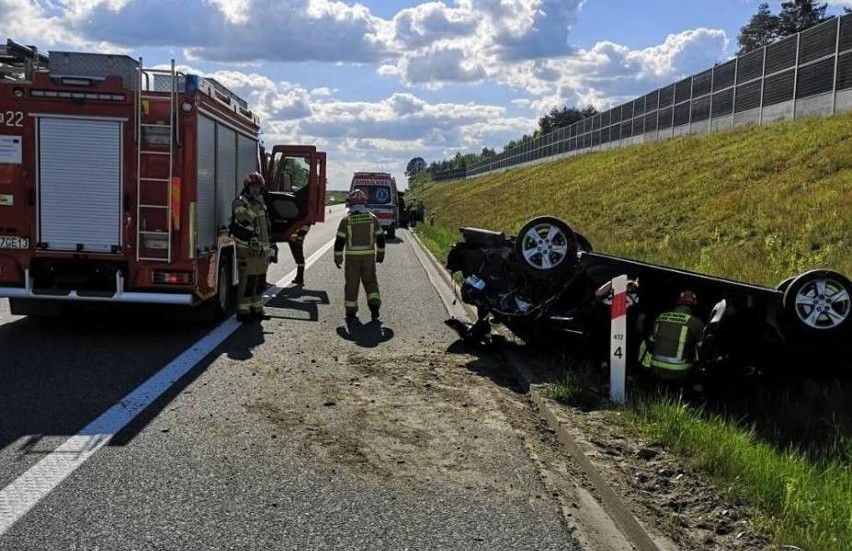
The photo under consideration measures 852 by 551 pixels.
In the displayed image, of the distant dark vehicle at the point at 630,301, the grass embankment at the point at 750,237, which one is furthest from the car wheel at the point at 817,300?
the grass embankment at the point at 750,237

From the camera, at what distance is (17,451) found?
4.95m

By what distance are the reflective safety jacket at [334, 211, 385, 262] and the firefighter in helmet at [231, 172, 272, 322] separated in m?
1.11

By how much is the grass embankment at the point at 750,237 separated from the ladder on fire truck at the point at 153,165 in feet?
17.6

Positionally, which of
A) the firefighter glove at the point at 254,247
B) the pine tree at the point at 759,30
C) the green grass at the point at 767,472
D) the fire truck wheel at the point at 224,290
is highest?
the pine tree at the point at 759,30

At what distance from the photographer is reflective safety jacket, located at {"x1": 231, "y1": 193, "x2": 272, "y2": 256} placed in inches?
403

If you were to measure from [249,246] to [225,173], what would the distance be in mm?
1150

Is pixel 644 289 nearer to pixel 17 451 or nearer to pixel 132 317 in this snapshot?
pixel 17 451

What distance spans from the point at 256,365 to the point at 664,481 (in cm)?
433

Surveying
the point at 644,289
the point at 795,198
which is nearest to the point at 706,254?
the point at 795,198

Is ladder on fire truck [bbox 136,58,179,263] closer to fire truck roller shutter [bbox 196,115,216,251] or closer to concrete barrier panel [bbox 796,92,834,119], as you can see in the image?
fire truck roller shutter [bbox 196,115,216,251]

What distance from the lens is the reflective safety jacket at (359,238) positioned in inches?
439

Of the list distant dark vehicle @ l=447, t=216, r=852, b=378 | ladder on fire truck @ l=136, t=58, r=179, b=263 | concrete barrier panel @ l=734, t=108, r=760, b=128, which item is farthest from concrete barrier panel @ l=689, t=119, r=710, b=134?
ladder on fire truck @ l=136, t=58, r=179, b=263

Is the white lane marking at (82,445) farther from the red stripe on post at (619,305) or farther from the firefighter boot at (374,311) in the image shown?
the red stripe on post at (619,305)

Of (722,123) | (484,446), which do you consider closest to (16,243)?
(484,446)
